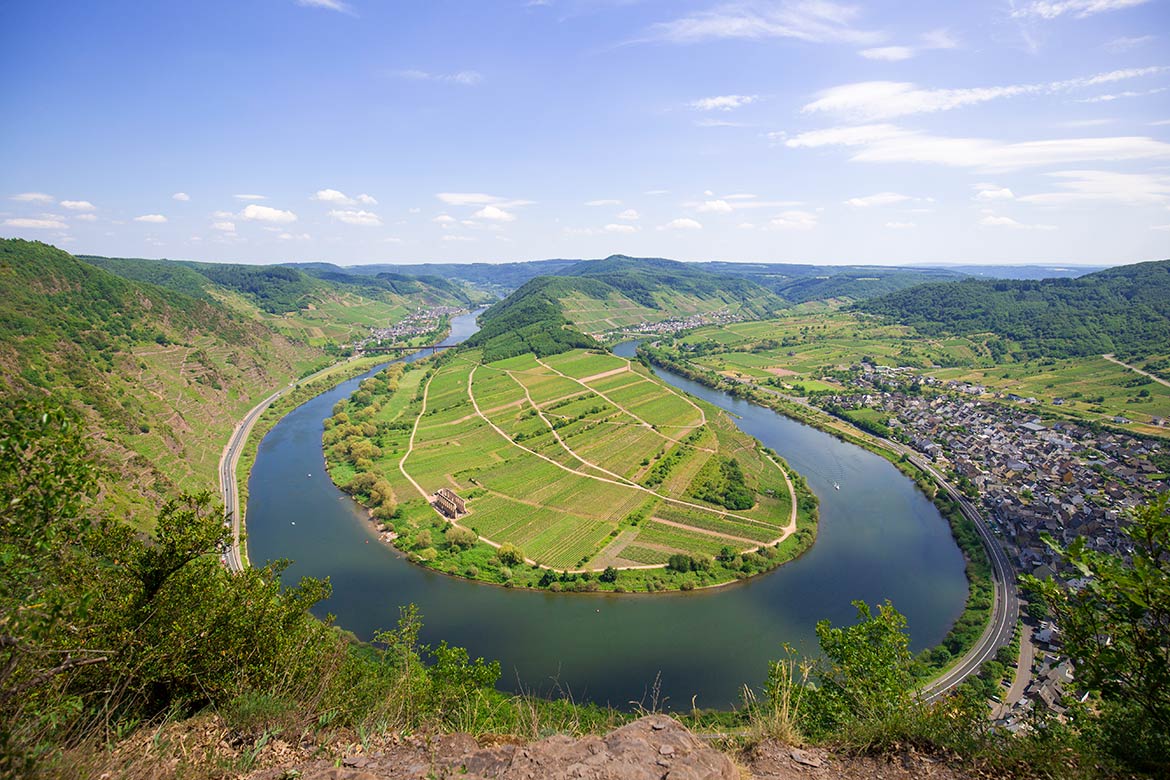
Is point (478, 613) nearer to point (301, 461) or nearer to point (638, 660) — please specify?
point (638, 660)

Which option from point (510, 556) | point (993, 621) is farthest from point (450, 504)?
point (993, 621)

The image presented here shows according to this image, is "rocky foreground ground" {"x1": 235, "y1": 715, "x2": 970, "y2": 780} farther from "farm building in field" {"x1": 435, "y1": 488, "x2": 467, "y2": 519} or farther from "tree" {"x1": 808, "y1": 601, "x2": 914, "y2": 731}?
"farm building in field" {"x1": 435, "y1": 488, "x2": 467, "y2": 519}

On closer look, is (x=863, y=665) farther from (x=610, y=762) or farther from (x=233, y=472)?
(x=233, y=472)

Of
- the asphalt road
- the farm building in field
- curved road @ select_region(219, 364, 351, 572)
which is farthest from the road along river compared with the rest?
the farm building in field

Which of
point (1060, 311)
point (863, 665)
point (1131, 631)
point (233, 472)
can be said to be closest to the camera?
point (1131, 631)

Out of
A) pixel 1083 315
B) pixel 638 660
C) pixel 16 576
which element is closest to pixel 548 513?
pixel 638 660

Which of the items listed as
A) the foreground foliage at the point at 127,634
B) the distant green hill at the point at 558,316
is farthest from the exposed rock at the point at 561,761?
the distant green hill at the point at 558,316
